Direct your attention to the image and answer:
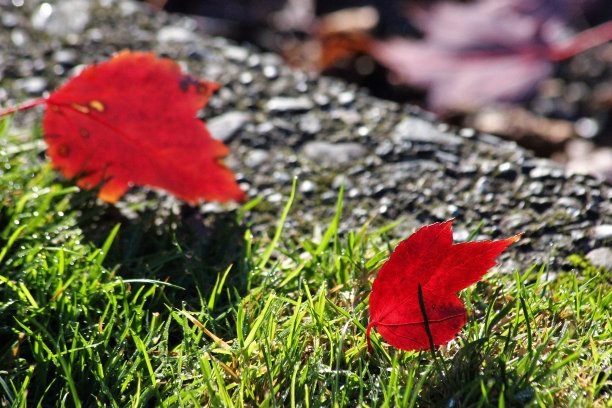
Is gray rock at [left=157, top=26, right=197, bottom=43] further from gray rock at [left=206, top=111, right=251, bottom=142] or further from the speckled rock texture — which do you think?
gray rock at [left=206, top=111, right=251, bottom=142]

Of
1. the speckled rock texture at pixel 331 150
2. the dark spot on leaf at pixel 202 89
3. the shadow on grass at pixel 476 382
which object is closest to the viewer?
the shadow on grass at pixel 476 382

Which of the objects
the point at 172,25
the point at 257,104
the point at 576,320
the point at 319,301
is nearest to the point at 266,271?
the point at 319,301

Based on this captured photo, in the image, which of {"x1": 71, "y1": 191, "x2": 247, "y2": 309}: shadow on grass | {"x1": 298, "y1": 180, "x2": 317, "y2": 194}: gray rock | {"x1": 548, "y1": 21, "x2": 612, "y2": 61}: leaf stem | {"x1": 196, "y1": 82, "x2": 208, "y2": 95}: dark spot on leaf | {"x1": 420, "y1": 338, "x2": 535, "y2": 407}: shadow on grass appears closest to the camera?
{"x1": 420, "y1": 338, "x2": 535, "y2": 407}: shadow on grass

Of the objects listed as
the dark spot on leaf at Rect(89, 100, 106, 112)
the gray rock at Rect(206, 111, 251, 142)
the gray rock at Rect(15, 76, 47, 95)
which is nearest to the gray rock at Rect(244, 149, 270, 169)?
the gray rock at Rect(206, 111, 251, 142)

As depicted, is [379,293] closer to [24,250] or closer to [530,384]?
A: [530,384]

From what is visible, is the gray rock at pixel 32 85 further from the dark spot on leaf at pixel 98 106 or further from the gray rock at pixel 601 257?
the gray rock at pixel 601 257

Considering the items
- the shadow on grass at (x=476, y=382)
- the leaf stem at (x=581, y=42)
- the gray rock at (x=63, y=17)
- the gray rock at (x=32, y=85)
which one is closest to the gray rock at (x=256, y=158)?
the gray rock at (x=32, y=85)

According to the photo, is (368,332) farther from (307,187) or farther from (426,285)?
(307,187)
